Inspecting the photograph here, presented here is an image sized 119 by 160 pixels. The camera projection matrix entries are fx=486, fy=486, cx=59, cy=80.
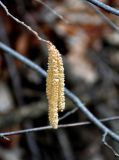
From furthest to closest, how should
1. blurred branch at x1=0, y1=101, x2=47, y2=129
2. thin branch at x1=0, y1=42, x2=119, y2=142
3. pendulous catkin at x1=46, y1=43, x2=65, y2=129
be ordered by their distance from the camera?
blurred branch at x1=0, y1=101, x2=47, y2=129
thin branch at x1=0, y1=42, x2=119, y2=142
pendulous catkin at x1=46, y1=43, x2=65, y2=129

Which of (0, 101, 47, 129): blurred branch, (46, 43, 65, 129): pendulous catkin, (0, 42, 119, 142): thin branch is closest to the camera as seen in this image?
(46, 43, 65, 129): pendulous catkin

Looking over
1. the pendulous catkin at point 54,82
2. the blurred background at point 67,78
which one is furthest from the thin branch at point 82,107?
the blurred background at point 67,78

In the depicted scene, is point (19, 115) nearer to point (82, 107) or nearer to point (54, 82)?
point (82, 107)

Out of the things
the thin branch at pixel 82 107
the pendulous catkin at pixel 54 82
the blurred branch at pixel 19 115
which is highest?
the pendulous catkin at pixel 54 82

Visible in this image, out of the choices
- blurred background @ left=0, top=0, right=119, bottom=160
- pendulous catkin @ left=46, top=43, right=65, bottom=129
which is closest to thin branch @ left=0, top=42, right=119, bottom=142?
pendulous catkin @ left=46, top=43, right=65, bottom=129

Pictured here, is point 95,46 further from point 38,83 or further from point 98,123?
point 98,123

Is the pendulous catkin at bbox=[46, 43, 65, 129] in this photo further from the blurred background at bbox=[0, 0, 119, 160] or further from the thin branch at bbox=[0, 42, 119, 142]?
the blurred background at bbox=[0, 0, 119, 160]

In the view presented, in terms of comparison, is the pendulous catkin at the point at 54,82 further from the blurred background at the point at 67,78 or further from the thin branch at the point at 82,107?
the blurred background at the point at 67,78
